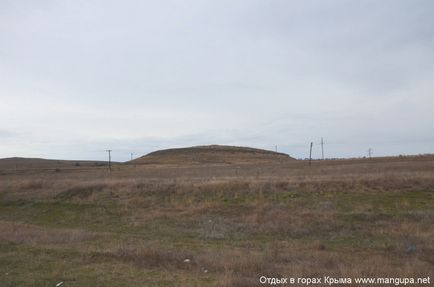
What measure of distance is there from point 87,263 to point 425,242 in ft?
36.9

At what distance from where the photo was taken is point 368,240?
17375mm

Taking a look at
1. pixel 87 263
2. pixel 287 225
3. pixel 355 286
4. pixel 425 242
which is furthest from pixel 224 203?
pixel 355 286

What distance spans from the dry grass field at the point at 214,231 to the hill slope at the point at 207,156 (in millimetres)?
97269

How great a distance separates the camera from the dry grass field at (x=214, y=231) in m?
11.1

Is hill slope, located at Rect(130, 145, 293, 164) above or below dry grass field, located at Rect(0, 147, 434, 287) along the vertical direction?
above

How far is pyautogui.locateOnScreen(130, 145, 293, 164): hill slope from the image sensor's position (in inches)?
5418

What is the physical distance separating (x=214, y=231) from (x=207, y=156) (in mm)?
126174

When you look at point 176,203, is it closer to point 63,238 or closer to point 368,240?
point 63,238

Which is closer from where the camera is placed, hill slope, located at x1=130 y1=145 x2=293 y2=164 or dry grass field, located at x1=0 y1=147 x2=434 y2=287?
dry grass field, located at x1=0 y1=147 x2=434 y2=287

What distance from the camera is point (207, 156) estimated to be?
481 ft

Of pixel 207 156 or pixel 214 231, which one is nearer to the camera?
pixel 214 231

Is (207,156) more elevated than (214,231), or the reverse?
(207,156)

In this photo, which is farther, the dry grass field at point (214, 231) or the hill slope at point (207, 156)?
the hill slope at point (207, 156)

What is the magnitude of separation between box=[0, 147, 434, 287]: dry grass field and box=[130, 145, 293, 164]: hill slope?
97.3 meters
